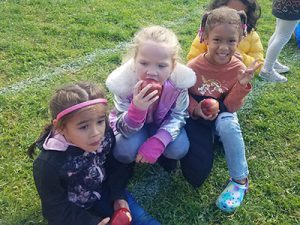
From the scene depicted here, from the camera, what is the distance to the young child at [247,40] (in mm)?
3688

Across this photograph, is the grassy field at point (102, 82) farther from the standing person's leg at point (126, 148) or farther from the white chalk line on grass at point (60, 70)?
the standing person's leg at point (126, 148)

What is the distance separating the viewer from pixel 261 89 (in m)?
4.59

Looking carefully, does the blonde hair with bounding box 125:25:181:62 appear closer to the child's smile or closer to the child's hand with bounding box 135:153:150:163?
the child's smile

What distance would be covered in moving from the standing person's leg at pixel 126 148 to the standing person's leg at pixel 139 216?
1.00 feet

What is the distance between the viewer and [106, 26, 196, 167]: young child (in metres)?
2.69

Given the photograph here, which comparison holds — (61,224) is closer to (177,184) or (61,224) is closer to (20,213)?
(20,213)

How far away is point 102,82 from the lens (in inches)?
174

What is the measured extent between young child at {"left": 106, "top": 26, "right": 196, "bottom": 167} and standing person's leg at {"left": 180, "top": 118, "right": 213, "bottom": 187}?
9cm

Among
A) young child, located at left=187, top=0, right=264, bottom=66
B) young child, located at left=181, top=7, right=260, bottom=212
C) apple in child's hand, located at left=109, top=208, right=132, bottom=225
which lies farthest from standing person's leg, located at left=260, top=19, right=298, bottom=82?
apple in child's hand, located at left=109, top=208, right=132, bottom=225

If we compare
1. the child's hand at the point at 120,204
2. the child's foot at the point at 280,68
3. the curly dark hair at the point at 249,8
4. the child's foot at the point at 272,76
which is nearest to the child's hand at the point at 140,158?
the child's hand at the point at 120,204

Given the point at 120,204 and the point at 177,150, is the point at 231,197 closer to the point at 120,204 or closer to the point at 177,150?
the point at 177,150

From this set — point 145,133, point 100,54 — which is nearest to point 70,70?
point 100,54

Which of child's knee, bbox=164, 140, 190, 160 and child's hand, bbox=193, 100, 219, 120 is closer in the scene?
child's knee, bbox=164, 140, 190, 160

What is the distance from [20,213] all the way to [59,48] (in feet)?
8.65
